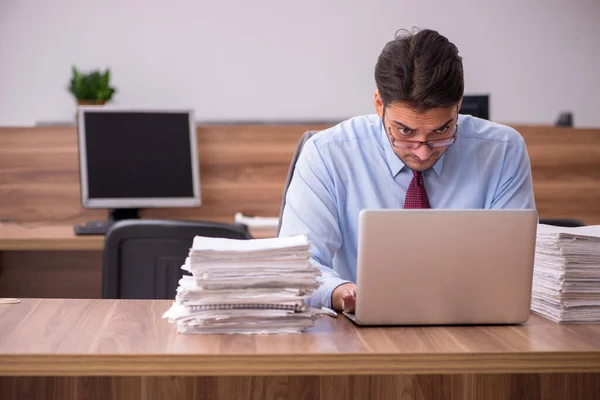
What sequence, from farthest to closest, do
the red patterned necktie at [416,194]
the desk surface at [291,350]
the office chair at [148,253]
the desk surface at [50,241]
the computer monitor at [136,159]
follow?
the computer monitor at [136,159] < the desk surface at [50,241] < the office chair at [148,253] < the red patterned necktie at [416,194] < the desk surface at [291,350]

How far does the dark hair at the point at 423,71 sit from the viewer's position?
1819 millimetres

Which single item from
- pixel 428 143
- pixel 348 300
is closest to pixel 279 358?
pixel 348 300

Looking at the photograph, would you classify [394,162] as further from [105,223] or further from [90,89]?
[90,89]

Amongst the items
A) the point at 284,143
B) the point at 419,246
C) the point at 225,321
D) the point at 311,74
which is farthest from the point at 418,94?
the point at 311,74

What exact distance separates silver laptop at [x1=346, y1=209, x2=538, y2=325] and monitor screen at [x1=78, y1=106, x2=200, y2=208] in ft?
6.84

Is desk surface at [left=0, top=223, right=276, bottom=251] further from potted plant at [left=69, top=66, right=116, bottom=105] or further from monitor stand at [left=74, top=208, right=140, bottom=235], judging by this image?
potted plant at [left=69, top=66, right=116, bottom=105]

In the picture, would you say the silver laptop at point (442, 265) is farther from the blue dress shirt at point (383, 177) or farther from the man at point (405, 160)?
the blue dress shirt at point (383, 177)

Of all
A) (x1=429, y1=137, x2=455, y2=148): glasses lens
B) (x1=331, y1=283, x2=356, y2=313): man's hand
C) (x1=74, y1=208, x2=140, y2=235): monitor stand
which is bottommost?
(x1=74, y1=208, x2=140, y2=235): monitor stand

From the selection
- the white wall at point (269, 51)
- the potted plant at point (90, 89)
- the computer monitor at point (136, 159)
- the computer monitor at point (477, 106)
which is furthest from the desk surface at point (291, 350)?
the white wall at point (269, 51)

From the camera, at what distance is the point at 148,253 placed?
256 cm

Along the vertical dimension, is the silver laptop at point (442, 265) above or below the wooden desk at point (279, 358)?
above

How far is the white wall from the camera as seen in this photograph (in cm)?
558

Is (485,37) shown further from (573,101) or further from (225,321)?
(225,321)

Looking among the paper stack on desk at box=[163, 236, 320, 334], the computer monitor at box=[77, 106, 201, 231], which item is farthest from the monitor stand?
the paper stack on desk at box=[163, 236, 320, 334]
